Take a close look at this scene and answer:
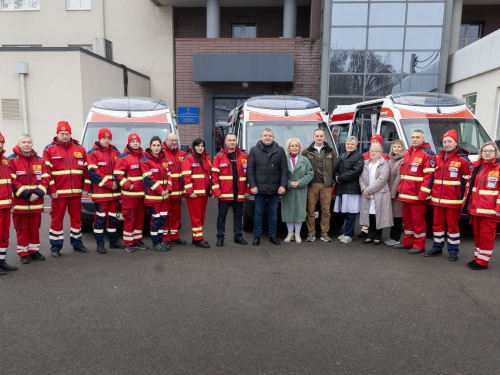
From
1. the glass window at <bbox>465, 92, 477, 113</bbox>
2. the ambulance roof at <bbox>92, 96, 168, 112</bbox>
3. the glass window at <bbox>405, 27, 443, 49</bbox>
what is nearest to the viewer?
the ambulance roof at <bbox>92, 96, 168, 112</bbox>

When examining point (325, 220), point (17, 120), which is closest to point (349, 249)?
point (325, 220)

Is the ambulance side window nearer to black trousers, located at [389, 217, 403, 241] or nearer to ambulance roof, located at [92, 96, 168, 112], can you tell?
black trousers, located at [389, 217, 403, 241]

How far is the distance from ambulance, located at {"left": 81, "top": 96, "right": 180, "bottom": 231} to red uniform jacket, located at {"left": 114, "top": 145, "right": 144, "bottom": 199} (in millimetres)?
1177

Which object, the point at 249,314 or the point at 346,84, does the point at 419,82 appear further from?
the point at 249,314

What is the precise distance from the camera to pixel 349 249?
6.38 metres

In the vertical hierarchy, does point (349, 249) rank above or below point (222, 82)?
below

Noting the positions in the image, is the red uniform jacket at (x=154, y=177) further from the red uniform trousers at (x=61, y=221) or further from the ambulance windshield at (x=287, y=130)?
the ambulance windshield at (x=287, y=130)

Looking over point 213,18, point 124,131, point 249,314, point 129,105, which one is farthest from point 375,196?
point 213,18

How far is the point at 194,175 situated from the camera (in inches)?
246

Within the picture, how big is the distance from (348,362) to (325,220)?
12.4 ft

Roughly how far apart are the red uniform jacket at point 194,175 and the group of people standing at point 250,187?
16mm

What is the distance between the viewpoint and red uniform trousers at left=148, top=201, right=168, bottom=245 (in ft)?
20.0

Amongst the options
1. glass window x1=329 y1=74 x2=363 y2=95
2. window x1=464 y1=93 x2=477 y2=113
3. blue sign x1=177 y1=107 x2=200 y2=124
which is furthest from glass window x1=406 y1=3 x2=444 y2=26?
blue sign x1=177 y1=107 x2=200 y2=124

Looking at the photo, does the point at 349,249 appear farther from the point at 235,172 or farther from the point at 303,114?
the point at 303,114
